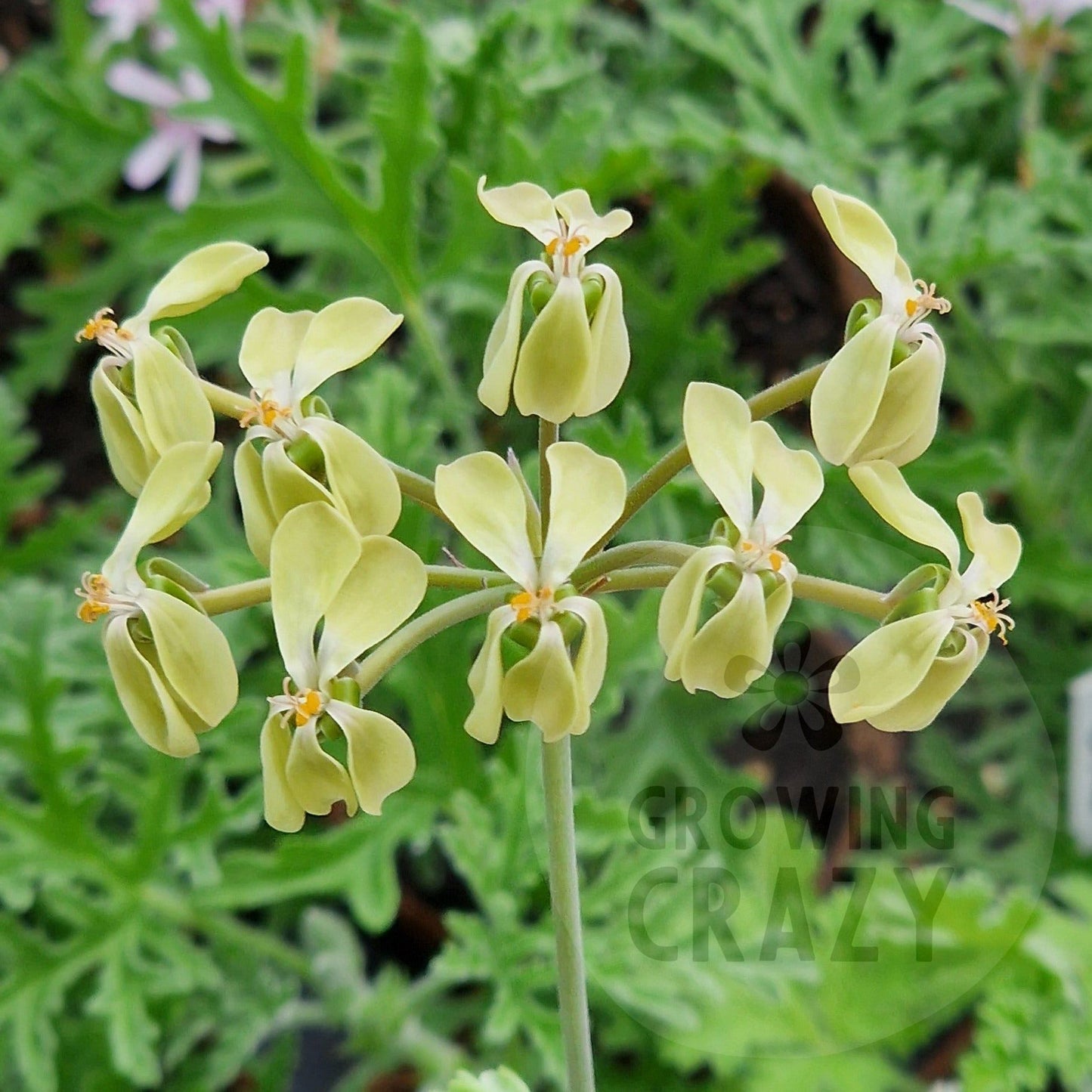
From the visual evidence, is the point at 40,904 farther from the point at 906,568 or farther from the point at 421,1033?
the point at 906,568

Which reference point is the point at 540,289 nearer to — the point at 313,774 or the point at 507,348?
the point at 507,348

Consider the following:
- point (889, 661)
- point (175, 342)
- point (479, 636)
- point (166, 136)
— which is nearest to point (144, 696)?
point (175, 342)

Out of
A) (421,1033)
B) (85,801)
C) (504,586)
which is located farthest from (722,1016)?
(504,586)

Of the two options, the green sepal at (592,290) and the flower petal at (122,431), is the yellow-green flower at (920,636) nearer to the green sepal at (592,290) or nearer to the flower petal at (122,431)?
the green sepal at (592,290)

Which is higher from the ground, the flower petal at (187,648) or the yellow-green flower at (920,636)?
the yellow-green flower at (920,636)

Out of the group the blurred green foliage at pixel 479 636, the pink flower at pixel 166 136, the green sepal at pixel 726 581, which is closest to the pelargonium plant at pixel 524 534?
the green sepal at pixel 726 581

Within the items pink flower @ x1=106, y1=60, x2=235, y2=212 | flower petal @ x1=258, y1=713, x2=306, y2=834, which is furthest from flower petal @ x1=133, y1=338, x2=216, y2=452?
pink flower @ x1=106, y1=60, x2=235, y2=212
